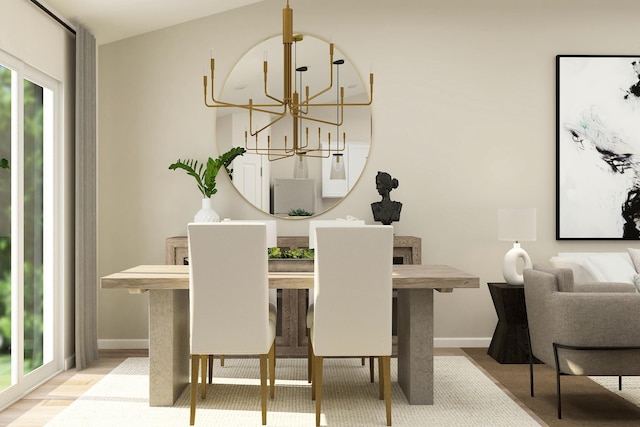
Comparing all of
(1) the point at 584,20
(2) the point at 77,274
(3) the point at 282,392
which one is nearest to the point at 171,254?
(2) the point at 77,274

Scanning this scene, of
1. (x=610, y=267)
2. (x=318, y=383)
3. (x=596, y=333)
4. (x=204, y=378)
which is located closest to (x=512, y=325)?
(x=610, y=267)

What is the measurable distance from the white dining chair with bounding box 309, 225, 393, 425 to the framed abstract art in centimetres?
257

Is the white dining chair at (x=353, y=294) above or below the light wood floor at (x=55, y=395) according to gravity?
above

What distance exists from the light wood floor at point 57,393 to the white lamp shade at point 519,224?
102 centimetres

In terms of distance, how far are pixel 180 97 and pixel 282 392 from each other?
2.61 m

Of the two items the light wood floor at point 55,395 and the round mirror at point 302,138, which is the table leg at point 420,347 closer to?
the round mirror at point 302,138

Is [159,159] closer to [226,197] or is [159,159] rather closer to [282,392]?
[226,197]

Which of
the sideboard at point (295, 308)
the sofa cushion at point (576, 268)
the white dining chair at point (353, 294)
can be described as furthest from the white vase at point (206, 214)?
the sofa cushion at point (576, 268)

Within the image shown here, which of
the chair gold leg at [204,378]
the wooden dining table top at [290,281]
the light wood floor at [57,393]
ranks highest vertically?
the wooden dining table top at [290,281]

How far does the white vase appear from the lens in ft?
16.4

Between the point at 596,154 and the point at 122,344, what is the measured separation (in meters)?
4.12

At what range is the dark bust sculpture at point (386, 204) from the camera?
5.11 meters

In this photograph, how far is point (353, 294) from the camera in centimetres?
338

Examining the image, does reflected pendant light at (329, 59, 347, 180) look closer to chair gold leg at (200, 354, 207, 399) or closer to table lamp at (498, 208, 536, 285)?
table lamp at (498, 208, 536, 285)
